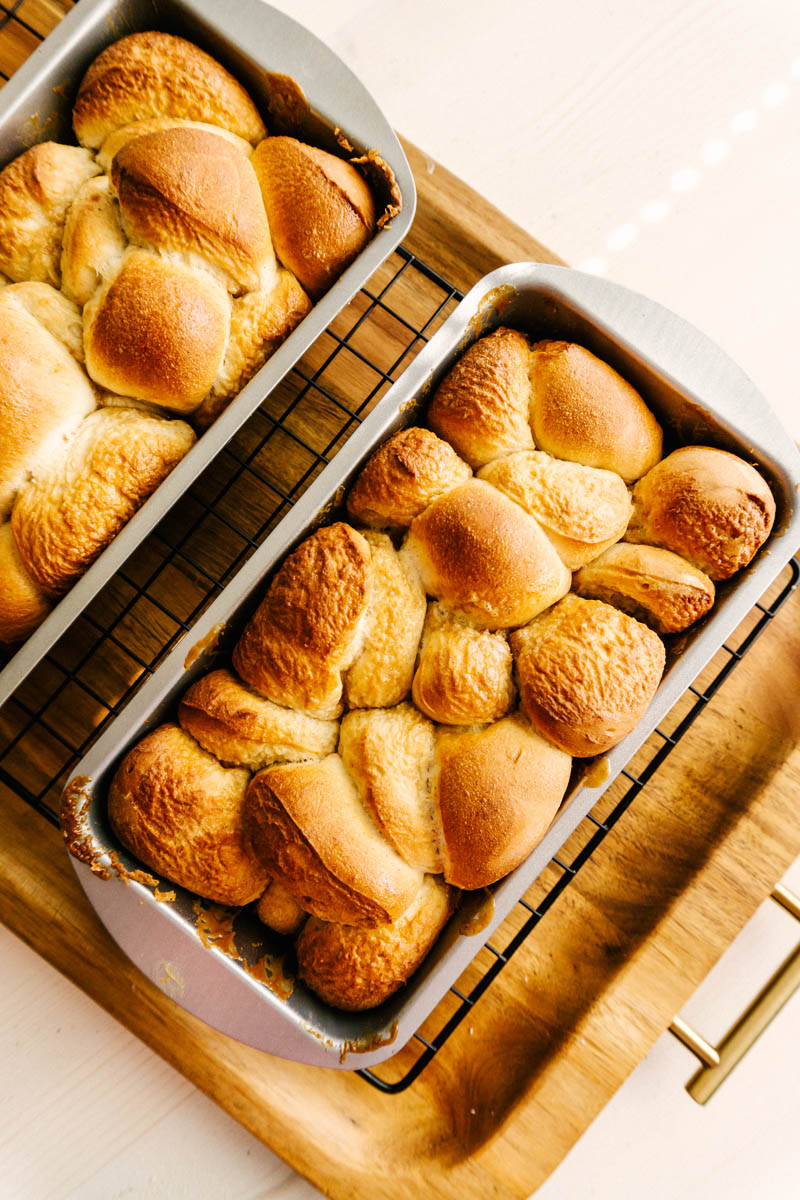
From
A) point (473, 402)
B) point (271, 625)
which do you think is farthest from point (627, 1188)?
point (473, 402)

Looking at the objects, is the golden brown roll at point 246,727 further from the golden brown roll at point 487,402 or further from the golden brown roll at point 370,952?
the golden brown roll at point 487,402

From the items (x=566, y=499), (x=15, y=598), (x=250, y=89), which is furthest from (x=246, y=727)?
(x=250, y=89)

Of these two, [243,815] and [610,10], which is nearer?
[243,815]

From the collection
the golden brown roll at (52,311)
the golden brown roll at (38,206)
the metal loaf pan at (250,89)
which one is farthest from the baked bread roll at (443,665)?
the golden brown roll at (38,206)

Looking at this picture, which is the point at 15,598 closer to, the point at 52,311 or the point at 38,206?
the point at 52,311

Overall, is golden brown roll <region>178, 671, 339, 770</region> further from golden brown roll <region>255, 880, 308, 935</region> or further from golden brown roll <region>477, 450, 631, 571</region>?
golden brown roll <region>477, 450, 631, 571</region>

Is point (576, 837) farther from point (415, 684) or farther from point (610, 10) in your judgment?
point (610, 10)

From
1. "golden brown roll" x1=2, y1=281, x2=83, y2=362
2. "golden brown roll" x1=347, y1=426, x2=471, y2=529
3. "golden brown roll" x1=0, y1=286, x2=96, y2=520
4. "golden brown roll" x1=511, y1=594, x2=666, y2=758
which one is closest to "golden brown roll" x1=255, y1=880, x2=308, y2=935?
"golden brown roll" x1=511, y1=594, x2=666, y2=758
